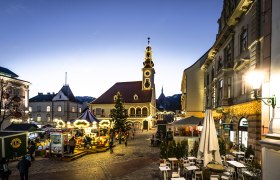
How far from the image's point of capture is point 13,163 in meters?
18.5

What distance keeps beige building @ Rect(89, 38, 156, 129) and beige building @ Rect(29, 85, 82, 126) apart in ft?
23.2

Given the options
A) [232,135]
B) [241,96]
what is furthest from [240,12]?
[232,135]

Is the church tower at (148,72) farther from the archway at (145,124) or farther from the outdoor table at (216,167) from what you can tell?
the outdoor table at (216,167)

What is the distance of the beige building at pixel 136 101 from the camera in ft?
196

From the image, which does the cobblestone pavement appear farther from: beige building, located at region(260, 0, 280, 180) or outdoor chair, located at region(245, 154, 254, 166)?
beige building, located at region(260, 0, 280, 180)

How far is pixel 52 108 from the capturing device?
6319 centimetres

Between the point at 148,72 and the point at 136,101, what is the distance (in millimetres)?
9638

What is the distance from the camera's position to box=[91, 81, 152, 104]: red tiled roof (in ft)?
201

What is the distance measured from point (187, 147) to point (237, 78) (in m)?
7.21

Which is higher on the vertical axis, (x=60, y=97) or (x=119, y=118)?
(x=60, y=97)

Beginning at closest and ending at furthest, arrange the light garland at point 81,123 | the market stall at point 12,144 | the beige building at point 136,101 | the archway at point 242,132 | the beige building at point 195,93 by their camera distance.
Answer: the archway at point 242,132 < the market stall at point 12,144 < the light garland at point 81,123 < the beige building at point 195,93 < the beige building at point 136,101

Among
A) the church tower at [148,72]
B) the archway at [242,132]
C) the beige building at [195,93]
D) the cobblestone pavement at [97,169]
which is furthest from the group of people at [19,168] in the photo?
the church tower at [148,72]

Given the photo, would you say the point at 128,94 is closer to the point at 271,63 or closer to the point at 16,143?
the point at 16,143

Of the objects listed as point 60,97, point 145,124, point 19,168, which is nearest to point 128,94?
point 145,124
